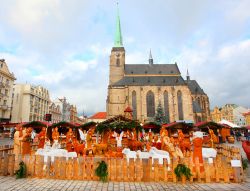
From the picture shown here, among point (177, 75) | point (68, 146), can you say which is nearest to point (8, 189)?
point (68, 146)

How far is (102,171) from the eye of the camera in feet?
25.0

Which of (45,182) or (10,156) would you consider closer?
(45,182)

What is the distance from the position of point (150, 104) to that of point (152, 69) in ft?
50.9

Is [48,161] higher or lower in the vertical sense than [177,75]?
lower

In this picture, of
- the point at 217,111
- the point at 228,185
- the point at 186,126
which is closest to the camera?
the point at 228,185

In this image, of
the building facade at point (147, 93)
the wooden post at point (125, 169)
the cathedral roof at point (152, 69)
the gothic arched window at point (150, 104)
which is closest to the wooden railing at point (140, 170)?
the wooden post at point (125, 169)

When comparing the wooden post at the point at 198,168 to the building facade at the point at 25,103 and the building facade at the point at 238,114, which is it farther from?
the building facade at the point at 238,114

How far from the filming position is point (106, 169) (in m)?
7.68

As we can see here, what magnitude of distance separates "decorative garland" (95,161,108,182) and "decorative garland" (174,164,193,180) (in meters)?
2.96

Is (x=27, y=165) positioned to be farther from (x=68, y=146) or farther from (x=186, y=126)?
(x=186, y=126)

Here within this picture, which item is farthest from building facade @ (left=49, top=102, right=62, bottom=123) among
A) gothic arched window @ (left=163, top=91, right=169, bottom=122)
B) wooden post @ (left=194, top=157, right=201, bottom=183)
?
wooden post @ (left=194, top=157, right=201, bottom=183)

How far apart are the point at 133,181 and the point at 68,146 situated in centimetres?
637

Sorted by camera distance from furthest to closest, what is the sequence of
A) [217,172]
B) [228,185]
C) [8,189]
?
[217,172] → [228,185] → [8,189]

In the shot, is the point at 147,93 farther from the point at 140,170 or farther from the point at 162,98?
the point at 140,170
